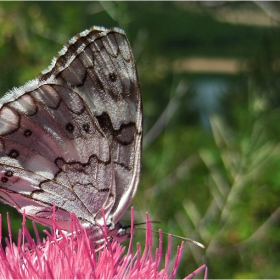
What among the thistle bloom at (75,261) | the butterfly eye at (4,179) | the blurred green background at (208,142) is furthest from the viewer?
the blurred green background at (208,142)

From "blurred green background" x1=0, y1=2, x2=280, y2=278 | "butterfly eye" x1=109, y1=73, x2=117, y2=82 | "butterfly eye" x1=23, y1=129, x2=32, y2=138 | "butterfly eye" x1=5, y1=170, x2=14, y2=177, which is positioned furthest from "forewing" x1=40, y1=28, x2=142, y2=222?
"blurred green background" x1=0, y1=2, x2=280, y2=278

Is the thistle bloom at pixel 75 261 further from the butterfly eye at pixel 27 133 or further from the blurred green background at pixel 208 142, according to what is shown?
the blurred green background at pixel 208 142

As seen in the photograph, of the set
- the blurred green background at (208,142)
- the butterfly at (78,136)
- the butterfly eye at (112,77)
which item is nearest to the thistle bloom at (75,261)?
the butterfly at (78,136)

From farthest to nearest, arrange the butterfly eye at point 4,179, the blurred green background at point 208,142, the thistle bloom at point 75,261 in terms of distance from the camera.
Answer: the blurred green background at point 208,142 < the butterfly eye at point 4,179 < the thistle bloom at point 75,261

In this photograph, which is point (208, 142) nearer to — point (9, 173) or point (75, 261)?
point (9, 173)

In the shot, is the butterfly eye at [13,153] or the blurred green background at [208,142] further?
the blurred green background at [208,142]

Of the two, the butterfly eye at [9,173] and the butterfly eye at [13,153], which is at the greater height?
the butterfly eye at [13,153]

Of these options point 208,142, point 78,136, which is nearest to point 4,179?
point 78,136

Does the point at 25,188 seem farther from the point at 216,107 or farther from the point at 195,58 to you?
the point at 195,58
